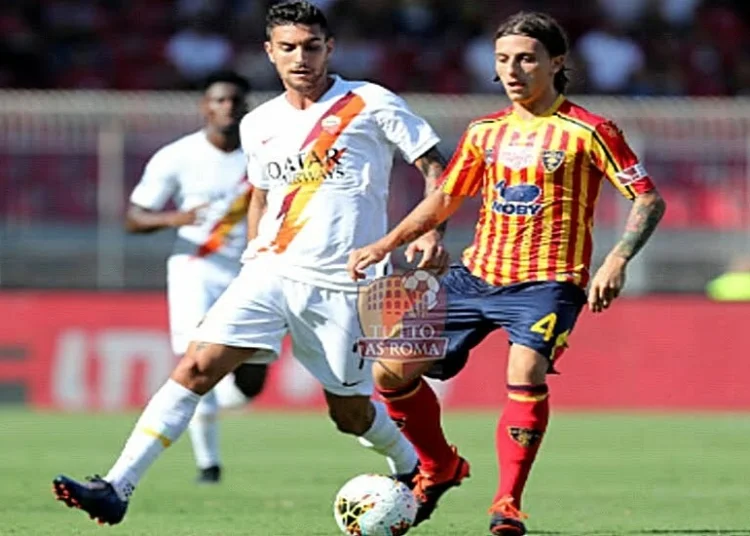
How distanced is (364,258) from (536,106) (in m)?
1.06

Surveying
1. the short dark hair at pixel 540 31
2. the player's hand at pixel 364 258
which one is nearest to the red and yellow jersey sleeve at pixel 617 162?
the short dark hair at pixel 540 31

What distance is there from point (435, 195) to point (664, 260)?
10615mm

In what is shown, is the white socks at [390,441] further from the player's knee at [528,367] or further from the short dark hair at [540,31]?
the short dark hair at [540,31]

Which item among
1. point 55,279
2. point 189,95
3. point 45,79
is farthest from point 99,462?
point 45,79

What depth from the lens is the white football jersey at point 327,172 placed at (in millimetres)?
9062

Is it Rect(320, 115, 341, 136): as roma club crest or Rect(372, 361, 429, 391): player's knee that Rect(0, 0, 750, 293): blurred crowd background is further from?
Rect(320, 115, 341, 136): as roma club crest

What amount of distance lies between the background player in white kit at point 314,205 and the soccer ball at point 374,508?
31.3 inches

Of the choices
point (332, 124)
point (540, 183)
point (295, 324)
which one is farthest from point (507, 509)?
Result: point (332, 124)

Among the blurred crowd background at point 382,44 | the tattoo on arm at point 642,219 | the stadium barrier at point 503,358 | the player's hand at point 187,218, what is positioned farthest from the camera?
the blurred crowd background at point 382,44

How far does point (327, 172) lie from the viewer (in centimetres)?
912

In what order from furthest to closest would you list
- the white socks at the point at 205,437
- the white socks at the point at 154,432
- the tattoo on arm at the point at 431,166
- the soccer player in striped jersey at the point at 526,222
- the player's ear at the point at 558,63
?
1. the white socks at the point at 205,437
2. the tattoo on arm at the point at 431,166
3. the player's ear at the point at 558,63
4. the soccer player in striped jersey at the point at 526,222
5. the white socks at the point at 154,432

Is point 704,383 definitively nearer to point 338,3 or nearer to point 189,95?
point 189,95

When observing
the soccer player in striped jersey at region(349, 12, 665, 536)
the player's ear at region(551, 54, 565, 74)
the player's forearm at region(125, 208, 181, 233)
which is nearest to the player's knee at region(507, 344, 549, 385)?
the soccer player in striped jersey at region(349, 12, 665, 536)

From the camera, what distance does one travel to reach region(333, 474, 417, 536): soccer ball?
8391mm
